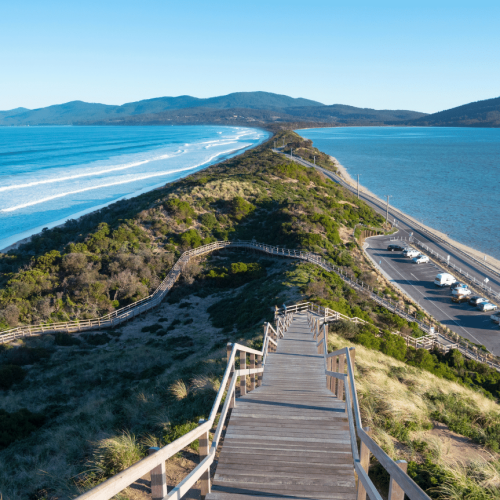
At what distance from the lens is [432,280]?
3519cm

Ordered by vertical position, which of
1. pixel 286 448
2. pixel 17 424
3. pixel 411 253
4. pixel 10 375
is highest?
pixel 286 448

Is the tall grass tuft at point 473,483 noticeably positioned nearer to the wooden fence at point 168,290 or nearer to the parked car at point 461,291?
the wooden fence at point 168,290

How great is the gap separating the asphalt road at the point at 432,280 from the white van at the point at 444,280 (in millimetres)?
555

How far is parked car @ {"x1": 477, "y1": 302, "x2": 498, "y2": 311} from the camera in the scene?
29141 millimetres

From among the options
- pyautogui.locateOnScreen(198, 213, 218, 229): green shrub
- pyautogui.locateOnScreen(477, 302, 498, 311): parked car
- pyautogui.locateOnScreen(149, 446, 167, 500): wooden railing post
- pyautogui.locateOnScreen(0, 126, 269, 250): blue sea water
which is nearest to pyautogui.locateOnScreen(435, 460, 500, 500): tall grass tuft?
pyautogui.locateOnScreen(149, 446, 167, 500): wooden railing post

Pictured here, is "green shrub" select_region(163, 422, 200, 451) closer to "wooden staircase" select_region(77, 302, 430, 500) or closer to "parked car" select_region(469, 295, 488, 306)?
"wooden staircase" select_region(77, 302, 430, 500)

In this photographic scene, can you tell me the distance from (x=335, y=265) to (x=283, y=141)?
112081 mm

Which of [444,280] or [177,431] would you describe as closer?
[177,431]

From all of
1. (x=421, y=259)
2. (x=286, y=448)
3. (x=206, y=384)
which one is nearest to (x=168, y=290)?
(x=206, y=384)

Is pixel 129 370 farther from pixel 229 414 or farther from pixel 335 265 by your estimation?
pixel 335 265

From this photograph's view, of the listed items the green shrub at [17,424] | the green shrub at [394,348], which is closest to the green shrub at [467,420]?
the green shrub at [394,348]

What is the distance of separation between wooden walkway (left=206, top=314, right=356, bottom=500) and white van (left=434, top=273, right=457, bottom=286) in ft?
96.0

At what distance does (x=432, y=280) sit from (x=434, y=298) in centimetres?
420

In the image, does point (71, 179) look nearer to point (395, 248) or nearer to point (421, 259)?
point (395, 248)
